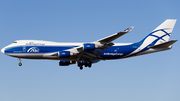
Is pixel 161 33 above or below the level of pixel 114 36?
above

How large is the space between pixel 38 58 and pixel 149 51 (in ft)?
63.5

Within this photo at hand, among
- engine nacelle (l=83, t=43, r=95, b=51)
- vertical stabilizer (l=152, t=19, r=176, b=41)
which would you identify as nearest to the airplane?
engine nacelle (l=83, t=43, r=95, b=51)

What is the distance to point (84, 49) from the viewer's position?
A: 4325 cm

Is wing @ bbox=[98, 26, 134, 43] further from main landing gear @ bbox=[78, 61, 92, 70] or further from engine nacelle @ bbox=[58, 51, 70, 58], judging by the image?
main landing gear @ bbox=[78, 61, 92, 70]

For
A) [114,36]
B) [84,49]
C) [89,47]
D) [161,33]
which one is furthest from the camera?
[161,33]

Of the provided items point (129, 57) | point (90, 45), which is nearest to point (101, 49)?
point (90, 45)

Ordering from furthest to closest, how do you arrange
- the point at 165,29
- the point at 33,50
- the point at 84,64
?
the point at 165,29 → the point at 84,64 → the point at 33,50

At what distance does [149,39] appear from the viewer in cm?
5088

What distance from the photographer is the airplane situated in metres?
44.3

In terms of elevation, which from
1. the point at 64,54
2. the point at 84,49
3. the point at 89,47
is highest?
the point at 89,47

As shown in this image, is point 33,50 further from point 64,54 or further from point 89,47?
point 89,47

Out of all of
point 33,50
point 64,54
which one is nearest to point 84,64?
point 64,54

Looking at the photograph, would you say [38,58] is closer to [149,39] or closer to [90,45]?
[90,45]

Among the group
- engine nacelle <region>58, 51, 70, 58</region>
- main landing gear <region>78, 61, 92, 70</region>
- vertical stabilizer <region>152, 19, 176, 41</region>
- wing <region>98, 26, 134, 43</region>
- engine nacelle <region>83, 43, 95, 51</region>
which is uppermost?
vertical stabilizer <region>152, 19, 176, 41</region>
